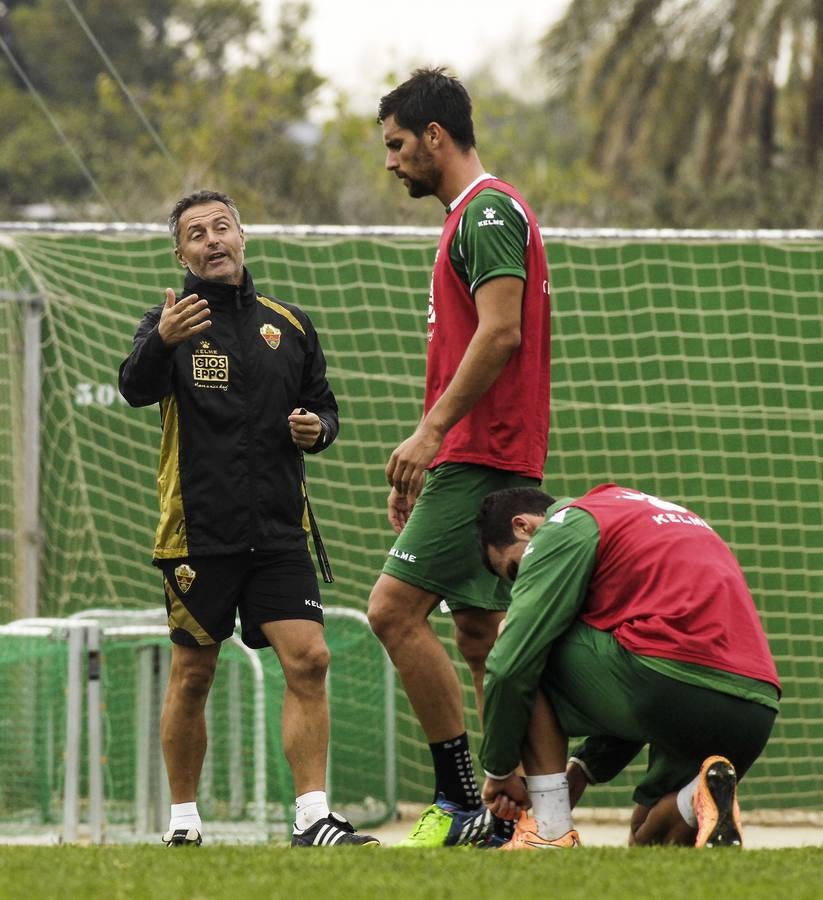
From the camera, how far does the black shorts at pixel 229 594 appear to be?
5.66 meters

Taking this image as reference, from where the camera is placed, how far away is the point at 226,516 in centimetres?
567

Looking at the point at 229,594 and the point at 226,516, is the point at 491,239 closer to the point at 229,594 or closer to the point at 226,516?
the point at 226,516

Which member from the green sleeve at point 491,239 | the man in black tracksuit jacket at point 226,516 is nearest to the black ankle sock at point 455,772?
the man in black tracksuit jacket at point 226,516

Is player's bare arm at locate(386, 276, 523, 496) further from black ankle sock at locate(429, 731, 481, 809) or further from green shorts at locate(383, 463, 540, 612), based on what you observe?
black ankle sock at locate(429, 731, 481, 809)

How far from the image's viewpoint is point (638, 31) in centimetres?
2231

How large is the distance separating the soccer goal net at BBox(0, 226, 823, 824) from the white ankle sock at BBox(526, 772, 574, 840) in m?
3.76

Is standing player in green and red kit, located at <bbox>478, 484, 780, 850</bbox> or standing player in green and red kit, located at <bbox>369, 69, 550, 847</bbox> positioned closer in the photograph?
standing player in green and red kit, located at <bbox>478, 484, 780, 850</bbox>

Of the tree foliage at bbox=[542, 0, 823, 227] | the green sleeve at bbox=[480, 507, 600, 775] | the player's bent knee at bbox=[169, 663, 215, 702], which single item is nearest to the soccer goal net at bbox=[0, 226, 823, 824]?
the player's bent knee at bbox=[169, 663, 215, 702]

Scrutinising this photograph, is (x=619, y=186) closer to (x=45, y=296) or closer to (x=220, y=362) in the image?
(x=45, y=296)

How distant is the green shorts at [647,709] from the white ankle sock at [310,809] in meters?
0.86

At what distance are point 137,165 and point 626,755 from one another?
1238 inches

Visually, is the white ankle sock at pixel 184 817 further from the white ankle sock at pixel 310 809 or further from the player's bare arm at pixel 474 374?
the player's bare arm at pixel 474 374

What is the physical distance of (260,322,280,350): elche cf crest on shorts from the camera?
5883 millimetres

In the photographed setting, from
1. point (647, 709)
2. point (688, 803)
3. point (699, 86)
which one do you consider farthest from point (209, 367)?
point (699, 86)
